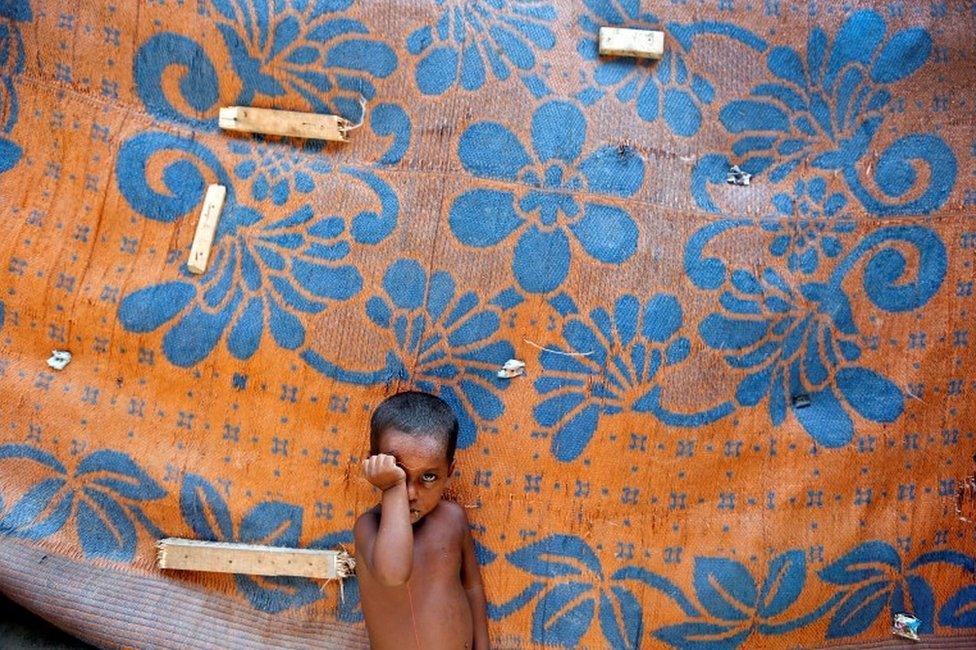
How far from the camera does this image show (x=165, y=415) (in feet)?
5.85

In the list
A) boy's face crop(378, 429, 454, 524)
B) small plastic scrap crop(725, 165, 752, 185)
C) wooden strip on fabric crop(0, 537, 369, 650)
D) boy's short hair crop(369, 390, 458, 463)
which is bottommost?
wooden strip on fabric crop(0, 537, 369, 650)

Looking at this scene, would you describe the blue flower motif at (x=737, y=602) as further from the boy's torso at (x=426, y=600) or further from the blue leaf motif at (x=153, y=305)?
the blue leaf motif at (x=153, y=305)

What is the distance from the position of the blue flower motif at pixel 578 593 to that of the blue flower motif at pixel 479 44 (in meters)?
0.99

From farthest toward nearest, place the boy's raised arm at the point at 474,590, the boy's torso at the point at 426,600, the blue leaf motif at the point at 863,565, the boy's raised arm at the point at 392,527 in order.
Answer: the blue leaf motif at the point at 863,565 → the boy's raised arm at the point at 474,590 → the boy's torso at the point at 426,600 → the boy's raised arm at the point at 392,527

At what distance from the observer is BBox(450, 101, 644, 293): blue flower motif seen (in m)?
1.78

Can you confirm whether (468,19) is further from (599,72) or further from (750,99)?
(750,99)

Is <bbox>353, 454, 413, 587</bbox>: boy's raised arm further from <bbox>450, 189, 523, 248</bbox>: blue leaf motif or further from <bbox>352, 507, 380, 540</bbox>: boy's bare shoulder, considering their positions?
<bbox>450, 189, 523, 248</bbox>: blue leaf motif

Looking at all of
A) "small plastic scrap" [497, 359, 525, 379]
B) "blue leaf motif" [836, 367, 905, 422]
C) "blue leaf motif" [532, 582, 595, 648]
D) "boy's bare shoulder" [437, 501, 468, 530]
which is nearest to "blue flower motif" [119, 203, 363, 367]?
"small plastic scrap" [497, 359, 525, 379]

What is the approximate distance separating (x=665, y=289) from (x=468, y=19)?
715mm

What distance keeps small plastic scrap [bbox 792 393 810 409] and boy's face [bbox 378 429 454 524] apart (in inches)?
30.7

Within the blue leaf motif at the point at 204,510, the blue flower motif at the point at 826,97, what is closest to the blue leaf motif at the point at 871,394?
the blue flower motif at the point at 826,97

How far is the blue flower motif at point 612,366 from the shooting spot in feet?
5.87

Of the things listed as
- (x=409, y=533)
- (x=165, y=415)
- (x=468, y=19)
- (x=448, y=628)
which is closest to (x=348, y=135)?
(x=468, y=19)

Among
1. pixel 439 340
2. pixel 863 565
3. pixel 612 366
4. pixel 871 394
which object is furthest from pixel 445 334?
pixel 863 565
